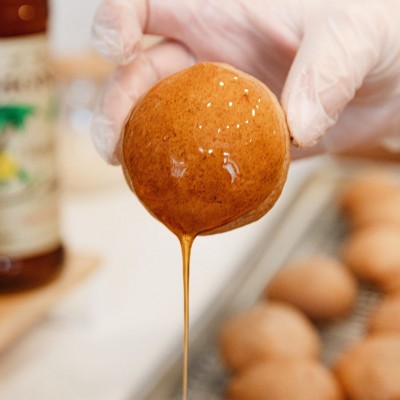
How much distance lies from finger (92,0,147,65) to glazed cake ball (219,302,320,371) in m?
0.41

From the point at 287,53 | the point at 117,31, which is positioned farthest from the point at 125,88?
the point at 287,53

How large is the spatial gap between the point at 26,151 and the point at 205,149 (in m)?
0.42

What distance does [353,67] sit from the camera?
0.73 metres

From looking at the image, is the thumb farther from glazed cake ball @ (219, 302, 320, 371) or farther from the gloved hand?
glazed cake ball @ (219, 302, 320, 371)

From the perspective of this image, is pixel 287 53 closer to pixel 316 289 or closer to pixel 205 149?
pixel 205 149

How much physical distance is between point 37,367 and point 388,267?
1.79 feet

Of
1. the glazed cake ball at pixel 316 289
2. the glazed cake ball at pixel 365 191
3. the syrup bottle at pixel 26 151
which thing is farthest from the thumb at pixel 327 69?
the glazed cake ball at pixel 365 191

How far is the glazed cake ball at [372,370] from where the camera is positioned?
92cm

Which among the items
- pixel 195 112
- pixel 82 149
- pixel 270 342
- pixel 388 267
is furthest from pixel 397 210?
pixel 195 112

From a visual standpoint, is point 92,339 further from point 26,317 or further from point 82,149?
point 82,149

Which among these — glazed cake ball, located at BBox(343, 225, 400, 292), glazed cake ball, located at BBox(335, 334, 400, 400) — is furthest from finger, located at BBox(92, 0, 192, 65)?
glazed cake ball, located at BBox(343, 225, 400, 292)

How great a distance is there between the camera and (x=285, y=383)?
92cm

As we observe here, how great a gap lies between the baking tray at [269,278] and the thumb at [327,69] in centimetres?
40

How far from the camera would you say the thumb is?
0.69 meters
